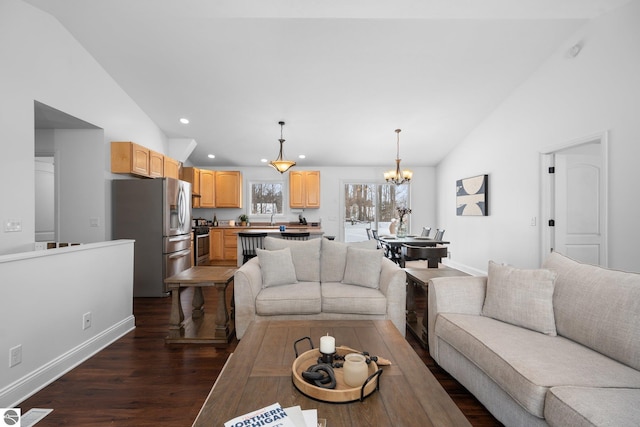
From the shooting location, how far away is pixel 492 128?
5223 mm

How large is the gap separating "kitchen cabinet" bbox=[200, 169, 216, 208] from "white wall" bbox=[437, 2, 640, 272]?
562 centimetres

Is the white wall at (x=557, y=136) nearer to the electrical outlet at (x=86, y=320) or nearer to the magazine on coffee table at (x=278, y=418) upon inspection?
the magazine on coffee table at (x=278, y=418)

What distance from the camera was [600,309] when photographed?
169cm

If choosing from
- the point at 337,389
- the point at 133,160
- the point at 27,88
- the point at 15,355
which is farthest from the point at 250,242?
the point at 337,389

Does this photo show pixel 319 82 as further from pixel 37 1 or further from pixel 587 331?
pixel 587 331

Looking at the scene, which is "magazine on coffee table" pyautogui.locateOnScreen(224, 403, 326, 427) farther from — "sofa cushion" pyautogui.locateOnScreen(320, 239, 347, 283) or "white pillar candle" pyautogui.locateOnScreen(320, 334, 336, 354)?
"sofa cushion" pyautogui.locateOnScreen(320, 239, 347, 283)

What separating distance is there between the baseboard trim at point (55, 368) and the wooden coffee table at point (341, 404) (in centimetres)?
157

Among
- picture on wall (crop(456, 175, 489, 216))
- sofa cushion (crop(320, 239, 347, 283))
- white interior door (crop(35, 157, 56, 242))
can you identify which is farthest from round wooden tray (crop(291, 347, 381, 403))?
white interior door (crop(35, 157, 56, 242))

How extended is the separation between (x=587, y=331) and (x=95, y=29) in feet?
17.2

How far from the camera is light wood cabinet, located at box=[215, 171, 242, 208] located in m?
7.29

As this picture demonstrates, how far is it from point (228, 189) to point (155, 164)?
2323 millimetres

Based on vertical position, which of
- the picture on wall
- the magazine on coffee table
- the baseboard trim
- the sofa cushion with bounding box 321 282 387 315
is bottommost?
the baseboard trim

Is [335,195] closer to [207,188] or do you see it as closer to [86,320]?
[207,188]

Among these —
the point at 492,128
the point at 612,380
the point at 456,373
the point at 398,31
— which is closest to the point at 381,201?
the point at 492,128
